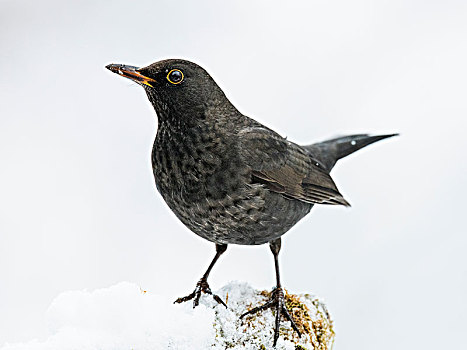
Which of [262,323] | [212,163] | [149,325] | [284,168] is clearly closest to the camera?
[149,325]

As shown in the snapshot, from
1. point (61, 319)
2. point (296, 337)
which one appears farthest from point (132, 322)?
point (296, 337)

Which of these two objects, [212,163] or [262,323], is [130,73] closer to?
[212,163]

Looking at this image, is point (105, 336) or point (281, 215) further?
point (281, 215)

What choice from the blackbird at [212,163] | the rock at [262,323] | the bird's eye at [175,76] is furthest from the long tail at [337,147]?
the bird's eye at [175,76]

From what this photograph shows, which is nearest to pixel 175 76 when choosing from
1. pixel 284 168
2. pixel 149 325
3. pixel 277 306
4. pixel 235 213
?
pixel 235 213

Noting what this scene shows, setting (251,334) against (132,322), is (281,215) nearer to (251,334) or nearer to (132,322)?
(251,334)

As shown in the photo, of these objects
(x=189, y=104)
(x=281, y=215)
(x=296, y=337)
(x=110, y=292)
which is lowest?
(x=296, y=337)
